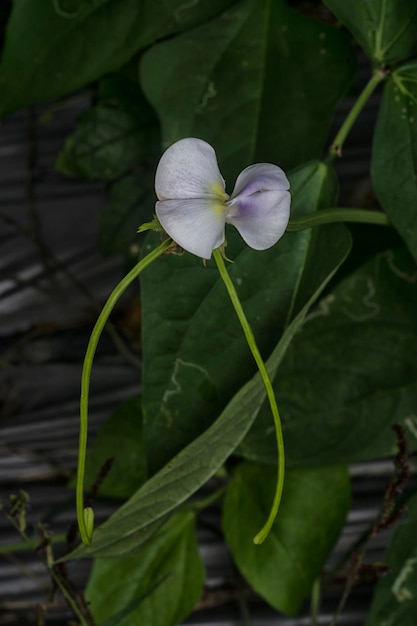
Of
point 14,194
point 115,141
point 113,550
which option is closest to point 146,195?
point 115,141

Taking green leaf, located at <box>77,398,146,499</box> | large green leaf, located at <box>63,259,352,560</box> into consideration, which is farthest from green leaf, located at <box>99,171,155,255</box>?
large green leaf, located at <box>63,259,352,560</box>

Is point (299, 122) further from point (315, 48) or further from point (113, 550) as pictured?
point (113, 550)

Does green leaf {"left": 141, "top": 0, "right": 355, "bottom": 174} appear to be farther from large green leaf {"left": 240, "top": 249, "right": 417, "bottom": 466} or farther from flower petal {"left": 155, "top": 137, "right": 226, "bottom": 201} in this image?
flower petal {"left": 155, "top": 137, "right": 226, "bottom": 201}

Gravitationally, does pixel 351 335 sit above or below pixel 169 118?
below

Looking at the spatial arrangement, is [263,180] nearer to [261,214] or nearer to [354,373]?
[261,214]

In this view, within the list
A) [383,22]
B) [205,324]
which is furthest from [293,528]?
[383,22]
